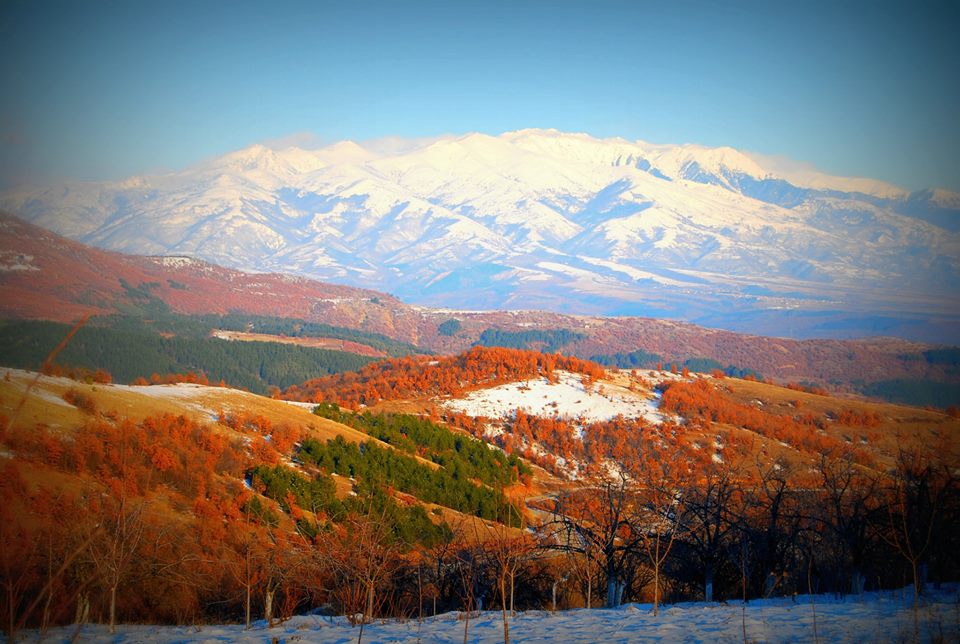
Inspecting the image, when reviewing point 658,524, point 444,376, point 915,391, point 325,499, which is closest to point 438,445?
point 325,499

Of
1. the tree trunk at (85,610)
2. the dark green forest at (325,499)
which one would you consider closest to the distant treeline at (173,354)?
the dark green forest at (325,499)

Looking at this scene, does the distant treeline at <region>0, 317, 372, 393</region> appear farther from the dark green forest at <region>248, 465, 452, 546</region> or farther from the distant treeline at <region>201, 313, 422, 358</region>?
the dark green forest at <region>248, 465, 452, 546</region>

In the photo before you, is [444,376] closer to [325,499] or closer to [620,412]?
[620,412]

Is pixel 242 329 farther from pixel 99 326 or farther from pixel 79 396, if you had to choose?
pixel 79 396

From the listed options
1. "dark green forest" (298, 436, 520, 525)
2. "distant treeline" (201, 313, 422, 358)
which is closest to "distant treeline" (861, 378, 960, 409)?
"distant treeline" (201, 313, 422, 358)

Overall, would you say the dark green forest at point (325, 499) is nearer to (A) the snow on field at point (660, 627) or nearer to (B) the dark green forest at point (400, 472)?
(B) the dark green forest at point (400, 472)
